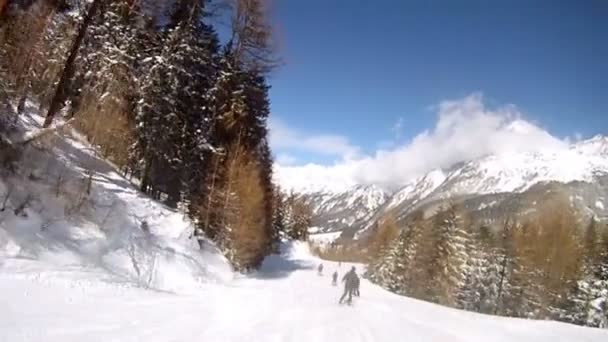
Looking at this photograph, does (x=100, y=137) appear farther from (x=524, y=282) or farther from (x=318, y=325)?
(x=524, y=282)

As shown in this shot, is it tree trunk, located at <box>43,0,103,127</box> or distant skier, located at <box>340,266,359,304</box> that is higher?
tree trunk, located at <box>43,0,103,127</box>

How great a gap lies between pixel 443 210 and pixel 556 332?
110 ft

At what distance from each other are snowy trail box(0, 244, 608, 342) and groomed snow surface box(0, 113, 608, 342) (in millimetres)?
37

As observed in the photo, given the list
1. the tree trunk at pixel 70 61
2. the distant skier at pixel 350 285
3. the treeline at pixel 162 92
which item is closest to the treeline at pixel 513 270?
the treeline at pixel 162 92

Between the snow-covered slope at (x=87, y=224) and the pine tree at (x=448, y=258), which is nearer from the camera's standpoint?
the snow-covered slope at (x=87, y=224)

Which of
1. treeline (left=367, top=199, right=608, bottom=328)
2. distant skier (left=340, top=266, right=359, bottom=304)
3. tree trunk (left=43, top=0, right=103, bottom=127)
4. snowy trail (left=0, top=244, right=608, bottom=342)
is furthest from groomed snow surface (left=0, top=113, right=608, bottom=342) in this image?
treeline (left=367, top=199, right=608, bottom=328)

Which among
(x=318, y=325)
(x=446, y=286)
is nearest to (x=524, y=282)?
(x=446, y=286)

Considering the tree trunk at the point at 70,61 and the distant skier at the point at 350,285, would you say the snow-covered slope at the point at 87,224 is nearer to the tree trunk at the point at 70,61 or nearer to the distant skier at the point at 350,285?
the tree trunk at the point at 70,61

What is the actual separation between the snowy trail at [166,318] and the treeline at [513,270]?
89.4ft

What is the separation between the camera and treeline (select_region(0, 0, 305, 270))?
16359 mm

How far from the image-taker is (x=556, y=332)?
2097cm

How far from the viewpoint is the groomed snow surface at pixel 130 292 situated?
360 inches

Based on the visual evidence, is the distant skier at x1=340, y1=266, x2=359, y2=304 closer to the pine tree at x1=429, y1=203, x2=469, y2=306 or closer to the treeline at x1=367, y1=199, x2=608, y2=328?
the pine tree at x1=429, y1=203, x2=469, y2=306

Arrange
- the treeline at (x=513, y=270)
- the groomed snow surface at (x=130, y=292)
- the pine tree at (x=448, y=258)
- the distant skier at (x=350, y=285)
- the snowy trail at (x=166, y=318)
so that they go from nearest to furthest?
the snowy trail at (x=166, y=318), the groomed snow surface at (x=130, y=292), the distant skier at (x=350, y=285), the treeline at (x=513, y=270), the pine tree at (x=448, y=258)
